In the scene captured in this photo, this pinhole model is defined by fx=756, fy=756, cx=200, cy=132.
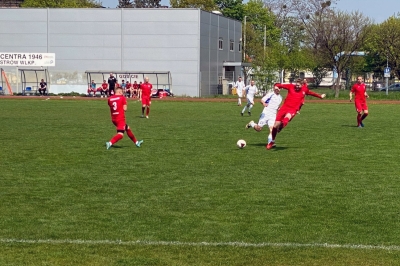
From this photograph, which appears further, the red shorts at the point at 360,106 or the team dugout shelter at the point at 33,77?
the team dugout shelter at the point at 33,77

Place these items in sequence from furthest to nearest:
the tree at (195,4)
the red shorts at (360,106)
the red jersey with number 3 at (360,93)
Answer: the tree at (195,4)
the red jersey with number 3 at (360,93)
the red shorts at (360,106)

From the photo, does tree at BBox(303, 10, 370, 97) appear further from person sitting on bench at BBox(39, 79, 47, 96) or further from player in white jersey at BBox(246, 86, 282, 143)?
player in white jersey at BBox(246, 86, 282, 143)

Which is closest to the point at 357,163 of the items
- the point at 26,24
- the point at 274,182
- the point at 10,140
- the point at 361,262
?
the point at 274,182

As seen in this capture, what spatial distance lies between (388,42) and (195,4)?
32.9m

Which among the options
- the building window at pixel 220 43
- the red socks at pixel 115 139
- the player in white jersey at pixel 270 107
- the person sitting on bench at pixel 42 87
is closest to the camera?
the red socks at pixel 115 139

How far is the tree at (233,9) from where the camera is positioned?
11662 centimetres

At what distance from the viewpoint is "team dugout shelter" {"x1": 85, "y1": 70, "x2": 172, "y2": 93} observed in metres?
67.2

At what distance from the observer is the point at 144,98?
109 ft

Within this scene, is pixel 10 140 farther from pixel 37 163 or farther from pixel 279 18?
pixel 279 18

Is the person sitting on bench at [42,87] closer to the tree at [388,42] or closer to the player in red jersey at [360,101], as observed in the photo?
the tree at [388,42]

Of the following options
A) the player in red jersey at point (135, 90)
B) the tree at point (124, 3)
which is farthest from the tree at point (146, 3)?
the player in red jersey at point (135, 90)

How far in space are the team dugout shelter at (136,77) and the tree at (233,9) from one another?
168 ft

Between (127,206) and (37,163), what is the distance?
5293 millimetres

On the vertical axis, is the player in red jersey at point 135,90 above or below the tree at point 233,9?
below
